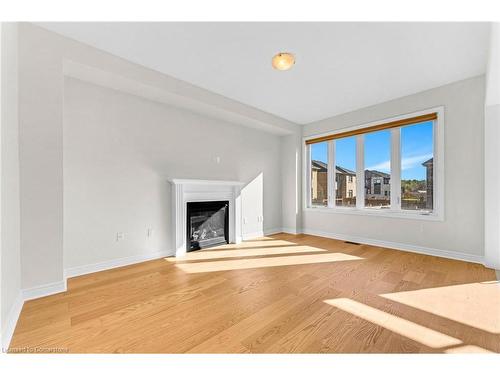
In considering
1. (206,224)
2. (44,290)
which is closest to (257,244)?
(206,224)

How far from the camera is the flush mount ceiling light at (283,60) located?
7.91 feet

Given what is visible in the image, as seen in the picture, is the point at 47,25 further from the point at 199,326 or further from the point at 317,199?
the point at 317,199

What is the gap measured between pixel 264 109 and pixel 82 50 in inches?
105

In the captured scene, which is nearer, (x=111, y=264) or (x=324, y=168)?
(x=111, y=264)

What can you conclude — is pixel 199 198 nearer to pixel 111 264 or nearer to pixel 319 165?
pixel 111 264

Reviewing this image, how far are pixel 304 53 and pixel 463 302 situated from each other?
2.78m

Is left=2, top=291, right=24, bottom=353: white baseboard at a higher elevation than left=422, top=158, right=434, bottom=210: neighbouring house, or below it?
below

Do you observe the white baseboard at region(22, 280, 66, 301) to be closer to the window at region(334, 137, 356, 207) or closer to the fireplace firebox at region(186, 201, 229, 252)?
the fireplace firebox at region(186, 201, 229, 252)

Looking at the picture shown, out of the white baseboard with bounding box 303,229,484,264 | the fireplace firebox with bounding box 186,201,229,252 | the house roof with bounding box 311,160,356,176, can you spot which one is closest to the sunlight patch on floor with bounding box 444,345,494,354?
the white baseboard with bounding box 303,229,484,264

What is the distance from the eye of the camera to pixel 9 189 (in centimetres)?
166

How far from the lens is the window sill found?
332 centimetres

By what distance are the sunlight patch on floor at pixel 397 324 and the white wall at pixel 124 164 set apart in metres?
2.53

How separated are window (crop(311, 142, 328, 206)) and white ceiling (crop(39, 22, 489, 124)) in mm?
1516
